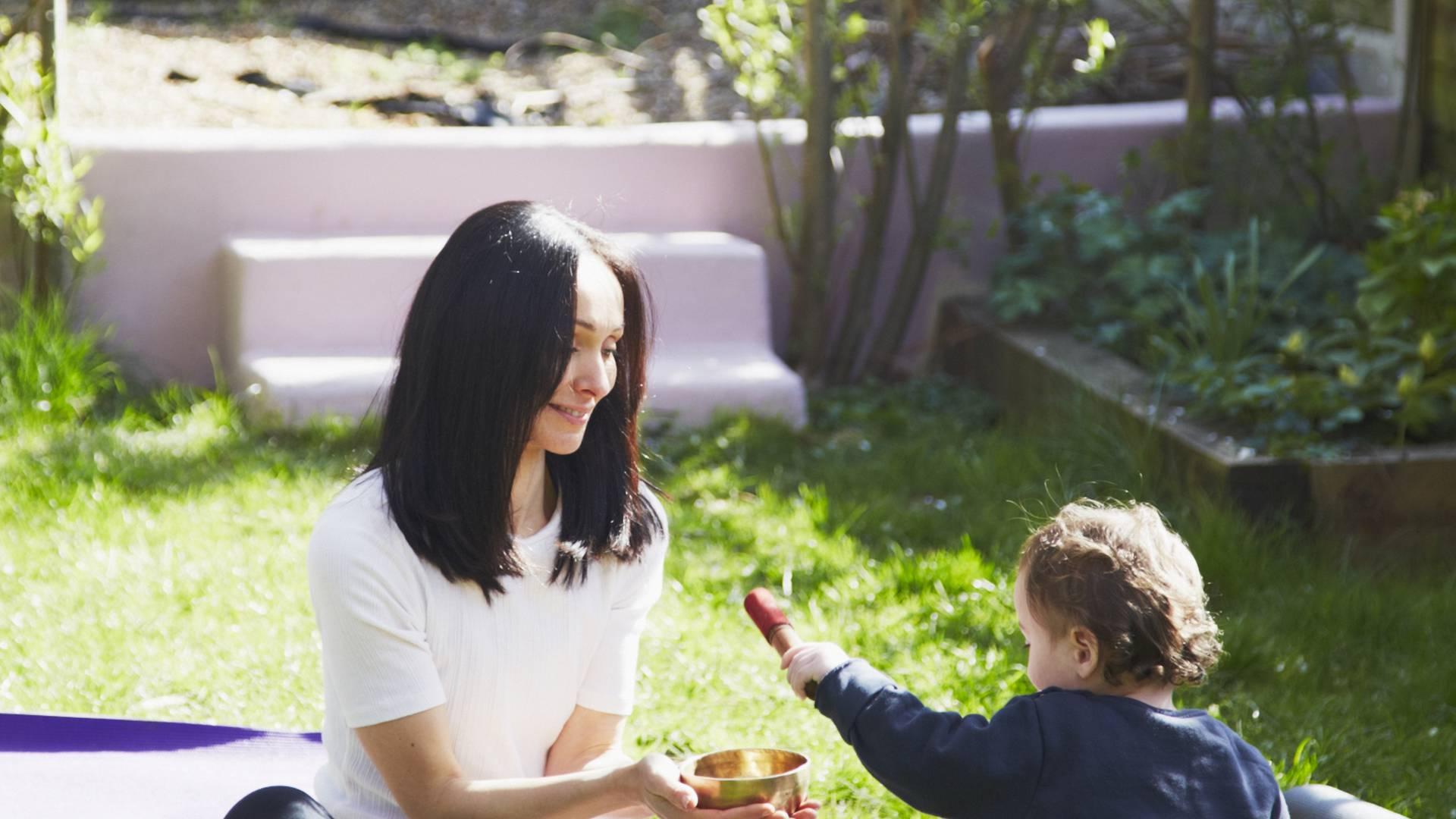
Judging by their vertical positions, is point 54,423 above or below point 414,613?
below

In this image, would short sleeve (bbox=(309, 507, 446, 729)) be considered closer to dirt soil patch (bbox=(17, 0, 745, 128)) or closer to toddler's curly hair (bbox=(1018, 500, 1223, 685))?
toddler's curly hair (bbox=(1018, 500, 1223, 685))

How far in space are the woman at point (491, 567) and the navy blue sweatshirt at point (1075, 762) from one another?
0.75 ft

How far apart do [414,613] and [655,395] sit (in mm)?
3152

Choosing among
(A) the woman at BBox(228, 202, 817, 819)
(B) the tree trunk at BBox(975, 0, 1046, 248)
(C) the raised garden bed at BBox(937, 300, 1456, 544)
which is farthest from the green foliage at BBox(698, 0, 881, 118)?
(A) the woman at BBox(228, 202, 817, 819)

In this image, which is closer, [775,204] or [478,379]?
[478,379]

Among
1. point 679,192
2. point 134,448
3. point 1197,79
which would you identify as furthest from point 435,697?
point 1197,79

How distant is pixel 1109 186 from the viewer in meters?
6.31

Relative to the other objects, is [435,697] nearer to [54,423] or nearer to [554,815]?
[554,815]

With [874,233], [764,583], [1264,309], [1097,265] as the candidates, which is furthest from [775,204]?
[764,583]

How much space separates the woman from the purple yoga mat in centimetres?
66

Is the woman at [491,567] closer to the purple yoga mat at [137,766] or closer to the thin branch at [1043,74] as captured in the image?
the purple yoga mat at [137,766]

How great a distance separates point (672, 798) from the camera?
191 cm

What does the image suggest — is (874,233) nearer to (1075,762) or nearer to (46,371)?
(46,371)

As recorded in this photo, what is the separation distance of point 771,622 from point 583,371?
0.44 metres
